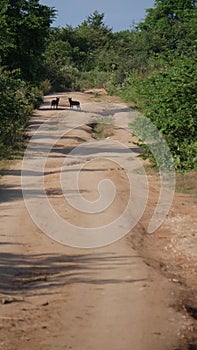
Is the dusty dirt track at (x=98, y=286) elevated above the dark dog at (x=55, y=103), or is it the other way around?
the dark dog at (x=55, y=103)

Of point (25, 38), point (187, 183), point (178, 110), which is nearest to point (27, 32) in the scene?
point (25, 38)

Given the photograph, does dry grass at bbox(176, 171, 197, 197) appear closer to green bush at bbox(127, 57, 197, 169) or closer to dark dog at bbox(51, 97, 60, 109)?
green bush at bbox(127, 57, 197, 169)

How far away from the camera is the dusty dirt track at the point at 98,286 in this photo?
16.9 feet

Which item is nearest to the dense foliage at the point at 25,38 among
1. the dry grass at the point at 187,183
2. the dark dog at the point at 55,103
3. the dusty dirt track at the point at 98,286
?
the dark dog at the point at 55,103

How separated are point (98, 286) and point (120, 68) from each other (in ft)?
134

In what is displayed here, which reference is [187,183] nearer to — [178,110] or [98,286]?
[178,110]

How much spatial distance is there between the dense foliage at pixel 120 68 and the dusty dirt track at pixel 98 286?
3.87 m

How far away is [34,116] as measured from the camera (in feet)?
99.8

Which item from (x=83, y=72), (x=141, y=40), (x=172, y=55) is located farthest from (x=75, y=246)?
(x=83, y=72)

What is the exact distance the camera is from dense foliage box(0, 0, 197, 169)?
47.8 feet

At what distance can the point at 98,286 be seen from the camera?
6504mm

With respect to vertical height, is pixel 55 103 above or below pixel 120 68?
below

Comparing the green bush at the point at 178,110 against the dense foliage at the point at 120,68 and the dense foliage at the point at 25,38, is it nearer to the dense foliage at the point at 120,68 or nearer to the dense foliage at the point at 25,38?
the dense foliage at the point at 120,68

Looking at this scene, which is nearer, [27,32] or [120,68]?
[27,32]
